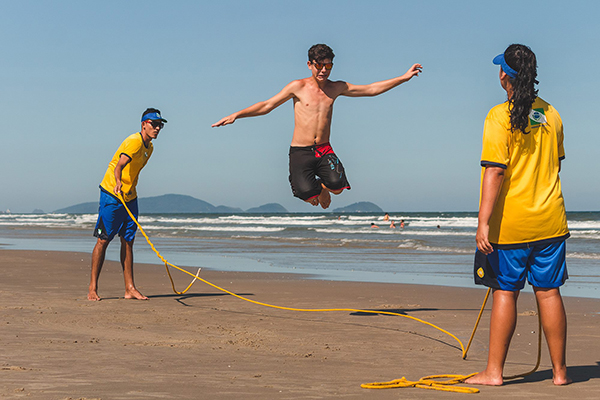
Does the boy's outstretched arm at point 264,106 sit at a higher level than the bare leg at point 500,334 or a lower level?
higher

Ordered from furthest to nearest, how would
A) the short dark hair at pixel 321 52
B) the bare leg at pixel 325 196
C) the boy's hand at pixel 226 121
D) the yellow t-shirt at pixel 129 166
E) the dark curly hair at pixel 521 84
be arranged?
the yellow t-shirt at pixel 129 166 → the bare leg at pixel 325 196 → the short dark hair at pixel 321 52 → the boy's hand at pixel 226 121 → the dark curly hair at pixel 521 84

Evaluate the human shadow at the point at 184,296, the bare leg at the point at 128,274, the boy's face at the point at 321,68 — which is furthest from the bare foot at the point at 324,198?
the bare leg at the point at 128,274

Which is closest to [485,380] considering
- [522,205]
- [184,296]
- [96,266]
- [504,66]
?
[522,205]

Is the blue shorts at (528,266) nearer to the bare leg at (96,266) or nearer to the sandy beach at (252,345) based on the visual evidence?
the sandy beach at (252,345)

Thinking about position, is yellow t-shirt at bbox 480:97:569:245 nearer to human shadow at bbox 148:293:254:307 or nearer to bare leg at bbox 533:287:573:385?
bare leg at bbox 533:287:573:385

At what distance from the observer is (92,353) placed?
187 inches

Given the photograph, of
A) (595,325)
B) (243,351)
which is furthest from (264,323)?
(595,325)

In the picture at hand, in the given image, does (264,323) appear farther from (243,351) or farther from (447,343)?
(447,343)

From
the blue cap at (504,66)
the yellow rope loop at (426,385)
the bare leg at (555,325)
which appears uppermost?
the blue cap at (504,66)

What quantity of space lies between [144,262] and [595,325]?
10251mm

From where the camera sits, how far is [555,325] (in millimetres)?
3918

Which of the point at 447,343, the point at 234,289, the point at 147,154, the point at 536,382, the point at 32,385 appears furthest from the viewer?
the point at 234,289

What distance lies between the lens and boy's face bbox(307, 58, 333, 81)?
6184 mm

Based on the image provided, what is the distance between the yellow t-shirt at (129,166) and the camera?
7852 millimetres
